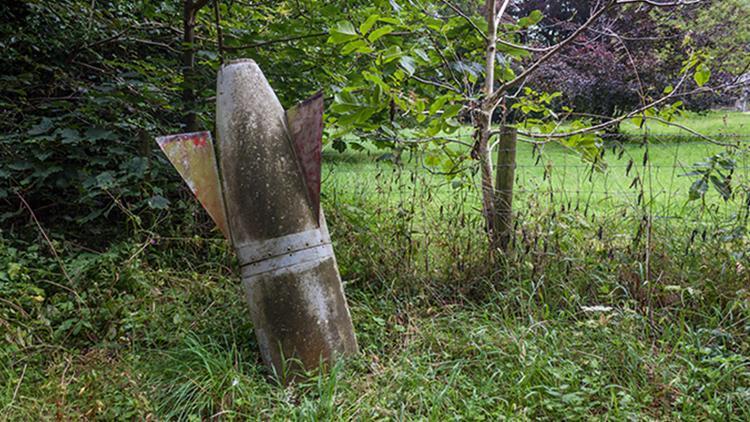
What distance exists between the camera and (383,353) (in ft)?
8.55

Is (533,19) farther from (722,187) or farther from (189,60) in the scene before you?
(189,60)

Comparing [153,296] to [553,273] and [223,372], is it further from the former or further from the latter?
[553,273]

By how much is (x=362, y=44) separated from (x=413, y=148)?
103cm

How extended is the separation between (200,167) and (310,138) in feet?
1.98

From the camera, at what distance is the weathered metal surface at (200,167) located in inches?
92.4

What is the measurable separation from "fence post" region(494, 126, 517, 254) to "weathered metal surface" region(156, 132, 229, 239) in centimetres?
182

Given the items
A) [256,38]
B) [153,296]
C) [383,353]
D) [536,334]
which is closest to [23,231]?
[153,296]

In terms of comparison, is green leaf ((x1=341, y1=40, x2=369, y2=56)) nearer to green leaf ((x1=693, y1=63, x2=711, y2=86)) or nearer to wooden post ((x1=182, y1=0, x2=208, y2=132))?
wooden post ((x1=182, y1=0, x2=208, y2=132))

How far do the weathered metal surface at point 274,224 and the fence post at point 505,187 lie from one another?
1.34m

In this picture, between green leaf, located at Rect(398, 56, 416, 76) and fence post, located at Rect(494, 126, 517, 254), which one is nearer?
green leaf, located at Rect(398, 56, 416, 76)

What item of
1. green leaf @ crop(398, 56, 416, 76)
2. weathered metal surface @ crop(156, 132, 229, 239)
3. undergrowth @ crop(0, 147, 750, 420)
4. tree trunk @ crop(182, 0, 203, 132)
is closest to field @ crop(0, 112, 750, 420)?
undergrowth @ crop(0, 147, 750, 420)

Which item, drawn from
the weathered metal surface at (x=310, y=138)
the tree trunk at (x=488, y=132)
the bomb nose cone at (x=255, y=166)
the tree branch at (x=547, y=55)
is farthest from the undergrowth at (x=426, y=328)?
the weathered metal surface at (x=310, y=138)

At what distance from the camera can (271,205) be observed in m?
2.33

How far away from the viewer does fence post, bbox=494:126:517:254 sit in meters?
3.12
